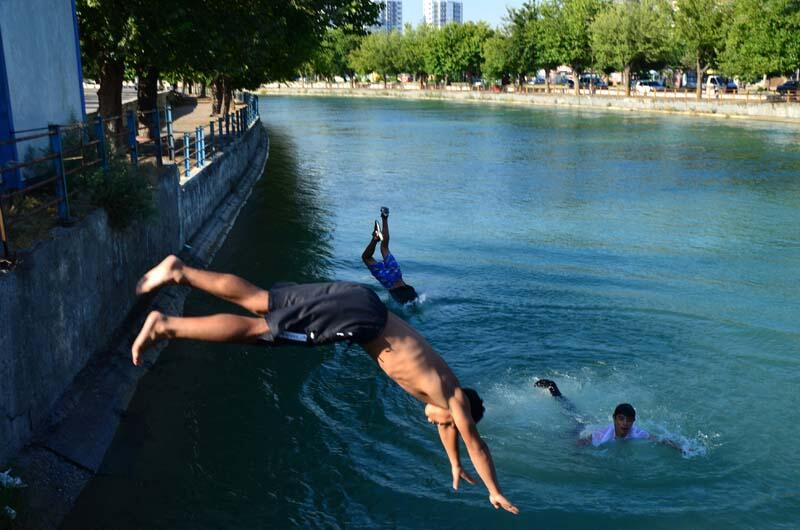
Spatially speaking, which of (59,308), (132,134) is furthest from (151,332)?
(132,134)

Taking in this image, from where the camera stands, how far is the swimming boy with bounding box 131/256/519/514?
225 inches

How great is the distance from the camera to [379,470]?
29.6 ft

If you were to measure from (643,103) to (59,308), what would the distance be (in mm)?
68863

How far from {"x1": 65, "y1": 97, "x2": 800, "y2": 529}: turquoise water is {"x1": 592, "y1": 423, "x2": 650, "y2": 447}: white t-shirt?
0.34ft

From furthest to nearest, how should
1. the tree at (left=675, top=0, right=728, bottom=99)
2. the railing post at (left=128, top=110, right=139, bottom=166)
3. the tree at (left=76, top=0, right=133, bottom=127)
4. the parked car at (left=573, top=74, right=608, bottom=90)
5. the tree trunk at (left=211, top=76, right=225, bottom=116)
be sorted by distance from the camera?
the parked car at (left=573, top=74, right=608, bottom=90)
the tree at (left=675, top=0, right=728, bottom=99)
the tree trunk at (left=211, top=76, right=225, bottom=116)
the tree at (left=76, top=0, right=133, bottom=127)
the railing post at (left=128, top=110, right=139, bottom=166)

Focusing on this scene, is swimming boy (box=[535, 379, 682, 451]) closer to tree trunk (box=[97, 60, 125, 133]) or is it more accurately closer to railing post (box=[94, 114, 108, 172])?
railing post (box=[94, 114, 108, 172])

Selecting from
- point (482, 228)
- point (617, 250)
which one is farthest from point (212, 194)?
point (617, 250)

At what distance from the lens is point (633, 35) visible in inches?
3162

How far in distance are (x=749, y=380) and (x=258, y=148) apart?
1288 inches

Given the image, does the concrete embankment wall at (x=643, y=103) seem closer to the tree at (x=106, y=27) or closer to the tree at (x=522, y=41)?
the tree at (x=522, y=41)

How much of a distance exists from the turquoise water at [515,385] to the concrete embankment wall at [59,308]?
37.4 inches

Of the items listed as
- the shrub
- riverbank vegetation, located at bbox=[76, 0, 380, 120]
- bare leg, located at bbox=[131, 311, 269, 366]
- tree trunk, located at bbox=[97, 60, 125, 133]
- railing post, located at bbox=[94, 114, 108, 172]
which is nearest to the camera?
bare leg, located at bbox=[131, 311, 269, 366]

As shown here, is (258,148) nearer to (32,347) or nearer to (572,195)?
(572,195)

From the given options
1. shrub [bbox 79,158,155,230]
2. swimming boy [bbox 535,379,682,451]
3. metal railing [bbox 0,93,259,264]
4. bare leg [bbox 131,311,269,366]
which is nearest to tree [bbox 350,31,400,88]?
metal railing [bbox 0,93,259,264]
